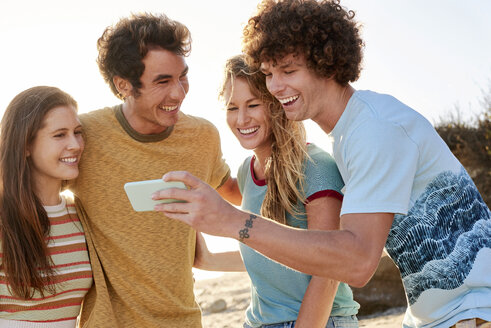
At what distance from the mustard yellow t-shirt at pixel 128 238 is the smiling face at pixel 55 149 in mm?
210

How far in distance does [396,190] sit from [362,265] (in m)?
0.33

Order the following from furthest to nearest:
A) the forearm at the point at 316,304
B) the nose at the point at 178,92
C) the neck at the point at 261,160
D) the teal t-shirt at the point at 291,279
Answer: the nose at the point at 178,92 → the neck at the point at 261,160 → the teal t-shirt at the point at 291,279 → the forearm at the point at 316,304

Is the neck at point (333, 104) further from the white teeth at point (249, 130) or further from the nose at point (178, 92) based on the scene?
the nose at point (178, 92)

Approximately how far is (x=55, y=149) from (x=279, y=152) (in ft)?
4.52

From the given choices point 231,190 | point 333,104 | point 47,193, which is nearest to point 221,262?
point 231,190

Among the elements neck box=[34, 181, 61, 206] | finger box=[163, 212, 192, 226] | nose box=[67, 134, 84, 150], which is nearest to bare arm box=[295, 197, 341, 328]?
finger box=[163, 212, 192, 226]

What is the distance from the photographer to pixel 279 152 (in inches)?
126

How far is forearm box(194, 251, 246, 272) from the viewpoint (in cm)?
383

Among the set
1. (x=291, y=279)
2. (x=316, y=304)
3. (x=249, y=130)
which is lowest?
(x=316, y=304)

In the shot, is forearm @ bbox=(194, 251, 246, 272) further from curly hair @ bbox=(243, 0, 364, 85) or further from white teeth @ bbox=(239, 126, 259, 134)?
curly hair @ bbox=(243, 0, 364, 85)

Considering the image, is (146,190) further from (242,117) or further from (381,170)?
(242,117)

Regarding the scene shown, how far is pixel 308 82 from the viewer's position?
2.61 meters

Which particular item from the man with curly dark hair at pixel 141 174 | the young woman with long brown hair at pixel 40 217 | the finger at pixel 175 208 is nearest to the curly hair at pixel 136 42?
the man with curly dark hair at pixel 141 174

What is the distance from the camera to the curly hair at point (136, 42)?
12.6 feet
